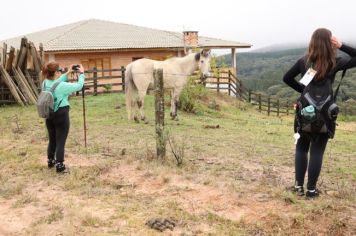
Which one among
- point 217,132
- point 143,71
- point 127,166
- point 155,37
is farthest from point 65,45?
point 127,166

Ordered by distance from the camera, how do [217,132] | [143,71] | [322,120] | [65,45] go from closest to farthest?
[322,120] < [217,132] < [143,71] < [65,45]

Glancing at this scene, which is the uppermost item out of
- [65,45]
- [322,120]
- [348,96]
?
[65,45]

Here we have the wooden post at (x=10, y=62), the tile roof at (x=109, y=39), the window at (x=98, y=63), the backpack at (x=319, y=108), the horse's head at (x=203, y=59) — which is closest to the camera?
the backpack at (x=319, y=108)

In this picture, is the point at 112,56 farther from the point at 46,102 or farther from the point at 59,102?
the point at 46,102

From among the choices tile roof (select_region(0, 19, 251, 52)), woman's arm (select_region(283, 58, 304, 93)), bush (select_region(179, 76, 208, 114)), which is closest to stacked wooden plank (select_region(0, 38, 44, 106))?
bush (select_region(179, 76, 208, 114))

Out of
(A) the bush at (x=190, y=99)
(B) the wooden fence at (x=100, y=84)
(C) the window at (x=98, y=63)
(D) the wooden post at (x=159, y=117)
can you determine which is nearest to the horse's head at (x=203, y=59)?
(A) the bush at (x=190, y=99)

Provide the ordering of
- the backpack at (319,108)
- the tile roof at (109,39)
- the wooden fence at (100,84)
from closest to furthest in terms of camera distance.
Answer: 1. the backpack at (319,108)
2. the wooden fence at (100,84)
3. the tile roof at (109,39)

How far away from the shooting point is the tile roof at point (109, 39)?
2458 cm

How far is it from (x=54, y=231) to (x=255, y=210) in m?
2.09

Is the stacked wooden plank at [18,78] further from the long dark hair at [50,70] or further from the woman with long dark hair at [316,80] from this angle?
the woman with long dark hair at [316,80]

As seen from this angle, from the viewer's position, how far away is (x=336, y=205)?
488 centimetres

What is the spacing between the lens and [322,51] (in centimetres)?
465

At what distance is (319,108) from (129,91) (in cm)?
774

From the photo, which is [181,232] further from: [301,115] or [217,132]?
[217,132]
